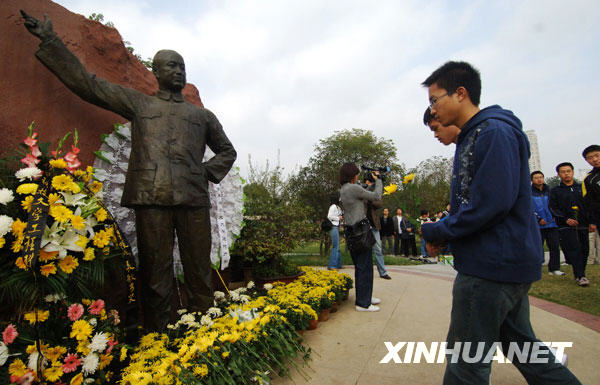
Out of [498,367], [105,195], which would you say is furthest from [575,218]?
[105,195]

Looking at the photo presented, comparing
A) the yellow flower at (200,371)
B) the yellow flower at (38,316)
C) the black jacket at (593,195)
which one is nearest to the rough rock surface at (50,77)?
the yellow flower at (38,316)

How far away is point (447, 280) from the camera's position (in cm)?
575

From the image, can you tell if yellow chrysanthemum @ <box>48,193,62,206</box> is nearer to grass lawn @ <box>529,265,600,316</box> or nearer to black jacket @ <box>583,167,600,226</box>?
grass lawn @ <box>529,265,600,316</box>

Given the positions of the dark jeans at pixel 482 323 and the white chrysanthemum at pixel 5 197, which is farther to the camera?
the white chrysanthemum at pixel 5 197

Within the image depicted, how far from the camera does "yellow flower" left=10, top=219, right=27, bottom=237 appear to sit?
171 centimetres

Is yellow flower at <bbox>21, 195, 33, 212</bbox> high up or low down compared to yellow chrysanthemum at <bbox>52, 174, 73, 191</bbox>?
down

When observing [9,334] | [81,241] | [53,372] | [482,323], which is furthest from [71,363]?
[482,323]

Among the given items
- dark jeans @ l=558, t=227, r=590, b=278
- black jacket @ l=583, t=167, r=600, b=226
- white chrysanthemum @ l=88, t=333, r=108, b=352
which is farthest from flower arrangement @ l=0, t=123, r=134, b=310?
dark jeans @ l=558, t=227, r=590, b=278

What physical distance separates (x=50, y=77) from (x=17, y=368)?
2.19m

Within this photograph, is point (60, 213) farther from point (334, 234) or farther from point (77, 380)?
point (334, 234)

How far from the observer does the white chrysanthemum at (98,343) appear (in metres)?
1.81

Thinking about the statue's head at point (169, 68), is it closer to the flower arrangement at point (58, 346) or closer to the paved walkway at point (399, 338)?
the flower arrangement at point (58, 346)

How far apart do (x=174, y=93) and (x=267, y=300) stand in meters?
2.12

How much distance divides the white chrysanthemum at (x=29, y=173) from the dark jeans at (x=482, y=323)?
2.39m
